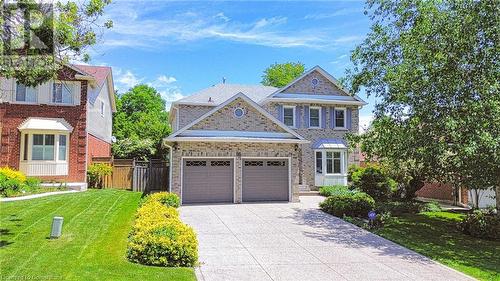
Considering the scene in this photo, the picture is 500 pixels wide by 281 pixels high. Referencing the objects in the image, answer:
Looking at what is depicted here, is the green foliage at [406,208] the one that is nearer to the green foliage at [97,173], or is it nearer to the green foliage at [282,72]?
the green foliage at [97,173]

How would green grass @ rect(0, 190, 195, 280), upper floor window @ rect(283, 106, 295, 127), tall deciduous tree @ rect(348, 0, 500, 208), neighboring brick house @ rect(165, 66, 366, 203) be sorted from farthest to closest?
upper floor window @ rect(283, 106, 295, 127) < neighboring brick house @ rect(165, 66, 366, 203) < tall deciduous tree @ rect(348, 0, 500, 208) < green grass @ rect(0, 190, 195, 280)

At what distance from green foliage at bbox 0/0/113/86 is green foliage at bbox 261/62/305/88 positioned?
142 feet

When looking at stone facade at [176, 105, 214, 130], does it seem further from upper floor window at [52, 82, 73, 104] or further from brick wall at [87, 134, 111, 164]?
upper floor window at [52, 82, 73, 104]

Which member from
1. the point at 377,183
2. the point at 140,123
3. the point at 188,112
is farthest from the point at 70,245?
the point at 140,123

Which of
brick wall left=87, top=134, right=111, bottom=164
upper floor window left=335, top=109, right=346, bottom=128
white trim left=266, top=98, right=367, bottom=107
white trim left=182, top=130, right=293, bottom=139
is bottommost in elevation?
brick wall left=87, top=134, right=111, bottom=164

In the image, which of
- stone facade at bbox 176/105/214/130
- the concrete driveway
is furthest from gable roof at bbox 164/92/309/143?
stone facade at bbox 176/105/214/130

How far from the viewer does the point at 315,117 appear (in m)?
27.0

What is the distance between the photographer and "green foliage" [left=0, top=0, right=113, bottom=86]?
29.9 feet

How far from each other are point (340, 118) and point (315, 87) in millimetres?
2897

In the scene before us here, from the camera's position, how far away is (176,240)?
9086 millimetres

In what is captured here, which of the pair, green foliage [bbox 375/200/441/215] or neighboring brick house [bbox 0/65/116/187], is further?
neighboring brick house [bbox 0/65/116/187]

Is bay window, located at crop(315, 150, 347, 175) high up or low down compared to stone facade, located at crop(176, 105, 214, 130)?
down

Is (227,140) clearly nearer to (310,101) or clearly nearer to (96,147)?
(310,101)

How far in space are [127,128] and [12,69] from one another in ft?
122
